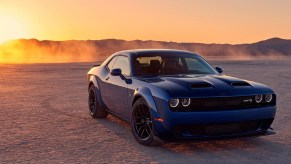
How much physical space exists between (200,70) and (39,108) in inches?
178

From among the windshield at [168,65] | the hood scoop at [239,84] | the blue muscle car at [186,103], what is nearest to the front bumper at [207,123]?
the blue muscle car at [186,103]

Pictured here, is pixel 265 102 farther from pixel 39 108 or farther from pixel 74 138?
pixel 39 108

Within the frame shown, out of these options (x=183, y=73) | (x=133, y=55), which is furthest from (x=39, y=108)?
(x=183, y=73)

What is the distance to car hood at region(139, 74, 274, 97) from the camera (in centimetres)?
568

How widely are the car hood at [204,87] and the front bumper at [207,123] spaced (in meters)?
0.25

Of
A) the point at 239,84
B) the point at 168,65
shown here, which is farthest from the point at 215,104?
the point at 168,65

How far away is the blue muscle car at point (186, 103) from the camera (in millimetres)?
5637

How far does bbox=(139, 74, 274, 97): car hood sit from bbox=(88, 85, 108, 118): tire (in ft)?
7.66

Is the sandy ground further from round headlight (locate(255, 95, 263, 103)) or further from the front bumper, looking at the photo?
round headlight (locate(255, 95, 263, 103))

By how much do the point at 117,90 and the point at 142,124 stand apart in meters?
1.12

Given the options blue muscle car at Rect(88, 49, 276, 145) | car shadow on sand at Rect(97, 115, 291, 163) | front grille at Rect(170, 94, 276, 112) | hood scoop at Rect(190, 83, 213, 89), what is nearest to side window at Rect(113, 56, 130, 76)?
blue muscle car at Rect(88, 49, 276, 145)

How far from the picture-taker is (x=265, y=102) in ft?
20.0

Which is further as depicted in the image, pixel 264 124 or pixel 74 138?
pixel 74 138

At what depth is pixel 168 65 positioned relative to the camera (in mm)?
7250
